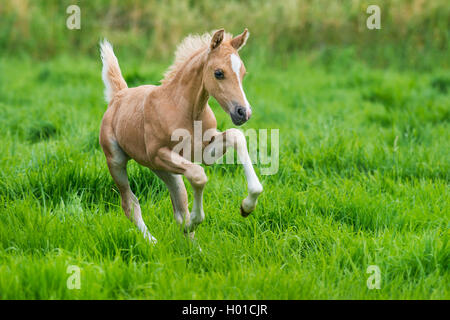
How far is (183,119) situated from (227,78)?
435mm

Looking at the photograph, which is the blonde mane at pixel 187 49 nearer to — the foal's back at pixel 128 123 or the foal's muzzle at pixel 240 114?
the foal's back at pixel 128 123

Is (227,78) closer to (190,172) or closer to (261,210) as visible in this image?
(190,172)

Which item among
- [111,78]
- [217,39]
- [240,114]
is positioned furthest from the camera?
[111,78]

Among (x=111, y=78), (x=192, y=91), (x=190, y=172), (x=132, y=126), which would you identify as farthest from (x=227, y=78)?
(x=111, y=78)

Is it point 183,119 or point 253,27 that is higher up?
point 253,27

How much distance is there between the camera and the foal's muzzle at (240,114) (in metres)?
2.93

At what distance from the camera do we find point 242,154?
311 centimetres

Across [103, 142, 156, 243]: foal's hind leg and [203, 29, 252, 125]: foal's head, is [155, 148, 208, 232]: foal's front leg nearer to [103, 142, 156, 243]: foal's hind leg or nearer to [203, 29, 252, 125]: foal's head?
[203, 29, 252, 125]: foal's head

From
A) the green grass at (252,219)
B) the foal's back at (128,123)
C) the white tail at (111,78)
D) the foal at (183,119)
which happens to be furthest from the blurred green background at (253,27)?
the foal at (183,119)

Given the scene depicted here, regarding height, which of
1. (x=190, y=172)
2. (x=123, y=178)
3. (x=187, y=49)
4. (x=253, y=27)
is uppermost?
(x=253, y=27)

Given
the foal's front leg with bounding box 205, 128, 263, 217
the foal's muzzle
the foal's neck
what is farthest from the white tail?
the foal's muzzle

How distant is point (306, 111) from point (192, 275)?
4.85 meters
